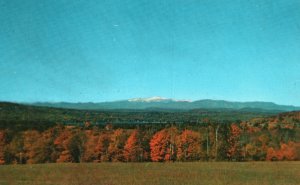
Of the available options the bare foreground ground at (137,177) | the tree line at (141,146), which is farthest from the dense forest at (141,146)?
the bare foreground ground at (137,177)

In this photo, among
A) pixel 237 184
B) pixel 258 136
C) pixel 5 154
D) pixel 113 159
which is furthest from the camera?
pixel 258 136

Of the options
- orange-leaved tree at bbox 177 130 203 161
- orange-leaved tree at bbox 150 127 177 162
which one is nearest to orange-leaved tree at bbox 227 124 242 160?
orange-leaved tree at bbox 177 130 203 161

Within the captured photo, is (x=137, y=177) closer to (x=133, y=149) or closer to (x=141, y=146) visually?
(x=133, y=149)

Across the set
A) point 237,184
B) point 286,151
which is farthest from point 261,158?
point 237,184

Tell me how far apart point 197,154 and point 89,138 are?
2546 centimetres

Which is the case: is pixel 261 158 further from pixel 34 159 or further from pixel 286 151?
pixel 34 159

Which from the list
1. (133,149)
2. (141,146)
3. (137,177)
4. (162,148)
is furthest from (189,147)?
(137,177)

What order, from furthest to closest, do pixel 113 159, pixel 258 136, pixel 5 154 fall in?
pixel 258 136 < pixel 113 159 < pixel 5 154

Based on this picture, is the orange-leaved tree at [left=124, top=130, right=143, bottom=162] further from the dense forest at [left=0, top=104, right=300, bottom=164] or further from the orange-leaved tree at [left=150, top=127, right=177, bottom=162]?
the orange-leaved tree at [left=150, top=127, right=177, bottom=162]

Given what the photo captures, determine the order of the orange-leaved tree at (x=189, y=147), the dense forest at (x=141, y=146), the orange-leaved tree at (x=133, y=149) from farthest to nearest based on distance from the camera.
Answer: the orange-leaved tree at (x=189, y=147)
the orange-leaved tree at (x=133, y=149)
the dense forest at (x=141, y=146)

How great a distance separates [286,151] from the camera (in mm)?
106562

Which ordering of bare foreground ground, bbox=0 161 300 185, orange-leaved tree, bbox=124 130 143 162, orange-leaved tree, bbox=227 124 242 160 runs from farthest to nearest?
orange-leaved tree, bbox=227 124 242 160, orange-leaved tree, bbox=124 130 143 162, bare foreground ground, bbox=0 161 300 185

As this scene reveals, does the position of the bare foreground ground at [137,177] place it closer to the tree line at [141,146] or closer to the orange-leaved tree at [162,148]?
the tree line at [141,146]

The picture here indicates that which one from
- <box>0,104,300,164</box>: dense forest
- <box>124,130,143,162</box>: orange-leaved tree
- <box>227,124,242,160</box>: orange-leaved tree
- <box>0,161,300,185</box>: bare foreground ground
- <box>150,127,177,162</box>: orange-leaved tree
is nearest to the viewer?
<box>0,161,300,185</box>: bare foreground ground
